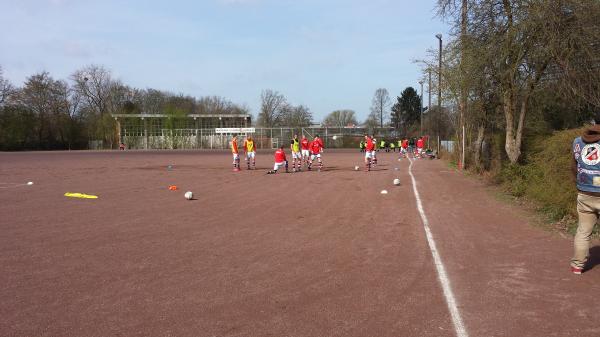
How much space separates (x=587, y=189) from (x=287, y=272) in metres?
3.88

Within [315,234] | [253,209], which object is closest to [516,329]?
[315,234]

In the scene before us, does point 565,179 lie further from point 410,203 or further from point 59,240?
point 59,240

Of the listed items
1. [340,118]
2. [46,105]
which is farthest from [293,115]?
[46,105]

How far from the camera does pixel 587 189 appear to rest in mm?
5879

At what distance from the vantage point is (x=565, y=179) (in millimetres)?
9453

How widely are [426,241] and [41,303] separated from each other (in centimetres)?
562

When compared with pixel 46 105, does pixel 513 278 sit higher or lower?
lower

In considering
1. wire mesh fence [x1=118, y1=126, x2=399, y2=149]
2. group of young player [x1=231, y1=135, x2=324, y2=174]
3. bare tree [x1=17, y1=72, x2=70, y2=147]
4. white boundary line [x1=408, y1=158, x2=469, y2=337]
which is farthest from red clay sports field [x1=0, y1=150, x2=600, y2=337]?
bare tree [x1=17, y1=72, x2=70, y2=147]

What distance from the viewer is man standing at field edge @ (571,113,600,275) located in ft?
19.0

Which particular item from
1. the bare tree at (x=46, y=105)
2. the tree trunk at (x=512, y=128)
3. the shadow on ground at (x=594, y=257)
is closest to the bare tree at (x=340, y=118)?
the bare tree at (x=46, y=105)

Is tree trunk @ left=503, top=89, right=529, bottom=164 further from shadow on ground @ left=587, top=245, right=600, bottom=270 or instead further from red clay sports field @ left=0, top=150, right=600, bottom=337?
shadow on ground @ left=587, top=245, right=600, bottom=270

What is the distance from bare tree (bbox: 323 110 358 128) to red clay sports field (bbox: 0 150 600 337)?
314ft

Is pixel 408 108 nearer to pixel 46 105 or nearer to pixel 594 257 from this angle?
pixel 46 105

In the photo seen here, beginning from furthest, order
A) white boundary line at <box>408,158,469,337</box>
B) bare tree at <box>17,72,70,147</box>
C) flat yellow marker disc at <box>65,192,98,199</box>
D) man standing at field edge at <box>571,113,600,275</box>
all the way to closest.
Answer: bare tree at <box>17,72,70,147</box> → flat yellow marker disc at <box>65,192,98,199</box> → man standing at field edge at <box>571,113,600,275</box> → white boundary line at <box>408,158,469,337</box>
